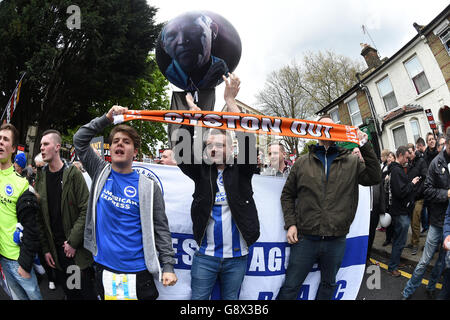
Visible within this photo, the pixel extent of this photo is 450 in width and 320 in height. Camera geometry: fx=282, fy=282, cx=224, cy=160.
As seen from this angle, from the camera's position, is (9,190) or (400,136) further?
(400,136)

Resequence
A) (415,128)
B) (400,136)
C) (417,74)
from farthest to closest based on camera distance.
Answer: (400,136) → (415,128) → (417,74)

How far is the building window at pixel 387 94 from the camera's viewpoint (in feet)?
53.3

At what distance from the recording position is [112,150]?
208cm

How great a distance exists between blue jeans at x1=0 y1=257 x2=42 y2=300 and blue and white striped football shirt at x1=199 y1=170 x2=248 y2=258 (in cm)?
146

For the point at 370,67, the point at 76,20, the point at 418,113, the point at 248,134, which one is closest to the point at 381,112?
the point at 418,113

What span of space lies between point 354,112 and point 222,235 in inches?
818

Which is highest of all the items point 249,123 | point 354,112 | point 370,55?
point 370,55

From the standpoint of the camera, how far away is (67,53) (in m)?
12.0

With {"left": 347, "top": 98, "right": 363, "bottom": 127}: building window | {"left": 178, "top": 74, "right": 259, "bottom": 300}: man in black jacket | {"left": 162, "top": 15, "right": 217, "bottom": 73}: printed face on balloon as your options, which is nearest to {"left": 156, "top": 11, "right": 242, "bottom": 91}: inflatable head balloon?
{"left": 162, "top": 15, "right": 217, "bottom": 73}: printed face on balloon

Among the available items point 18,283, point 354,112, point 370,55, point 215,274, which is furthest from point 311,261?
point 370,55

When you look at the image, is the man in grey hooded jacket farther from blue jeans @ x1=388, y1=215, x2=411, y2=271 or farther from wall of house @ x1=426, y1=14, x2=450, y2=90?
wall of house @ x1=426, y1=14, x2=450, y2=90

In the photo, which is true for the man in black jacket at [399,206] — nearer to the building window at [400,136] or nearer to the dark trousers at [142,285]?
the dark trousers at [142,285]

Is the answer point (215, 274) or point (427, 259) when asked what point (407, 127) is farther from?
point (215, 274)

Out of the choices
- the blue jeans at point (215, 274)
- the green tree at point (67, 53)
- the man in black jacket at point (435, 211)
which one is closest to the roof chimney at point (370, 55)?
the green tree at point (67, 53)
